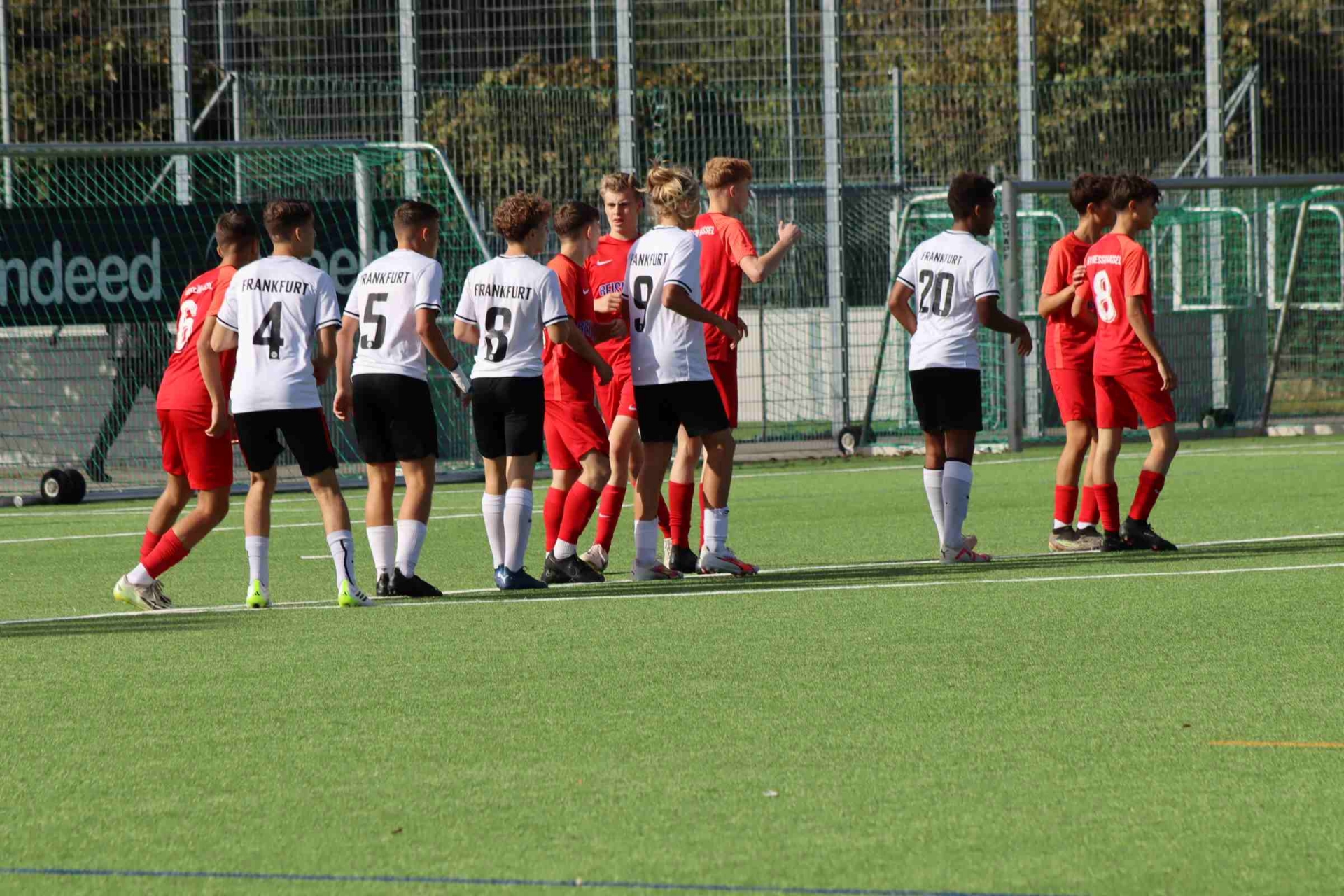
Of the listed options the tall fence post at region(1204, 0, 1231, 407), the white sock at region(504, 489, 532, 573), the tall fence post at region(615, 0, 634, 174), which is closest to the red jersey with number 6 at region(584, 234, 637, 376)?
the white sock at region(504, 489, 532, 573)

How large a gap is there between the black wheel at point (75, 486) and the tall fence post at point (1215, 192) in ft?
35.8

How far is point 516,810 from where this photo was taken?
4.65 m

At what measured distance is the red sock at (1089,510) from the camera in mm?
10375

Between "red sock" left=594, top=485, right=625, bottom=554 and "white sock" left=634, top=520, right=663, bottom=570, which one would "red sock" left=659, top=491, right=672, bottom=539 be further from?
"white sock" left=634, top=520, right=663, bottom=570

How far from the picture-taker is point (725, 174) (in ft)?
31.9

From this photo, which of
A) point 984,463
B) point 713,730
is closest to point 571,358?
point 713,730

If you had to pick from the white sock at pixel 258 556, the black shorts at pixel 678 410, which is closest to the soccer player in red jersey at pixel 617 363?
the black shorts at pixel 678 410

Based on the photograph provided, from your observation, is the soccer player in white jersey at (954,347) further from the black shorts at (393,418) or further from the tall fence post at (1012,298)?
the tall fence post at (1012,298)

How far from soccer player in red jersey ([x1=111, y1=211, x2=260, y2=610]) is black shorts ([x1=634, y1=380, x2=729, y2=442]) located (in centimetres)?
187

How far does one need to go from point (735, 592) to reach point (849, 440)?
9587 millimetres

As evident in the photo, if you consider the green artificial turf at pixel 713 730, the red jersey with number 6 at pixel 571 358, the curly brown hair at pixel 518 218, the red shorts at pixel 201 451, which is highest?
the curly brown hair at pixel 518 218

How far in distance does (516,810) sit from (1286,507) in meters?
8.56

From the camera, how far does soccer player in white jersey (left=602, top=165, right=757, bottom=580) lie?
909 centimetres

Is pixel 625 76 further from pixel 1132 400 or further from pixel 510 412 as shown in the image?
pixel 510 412
